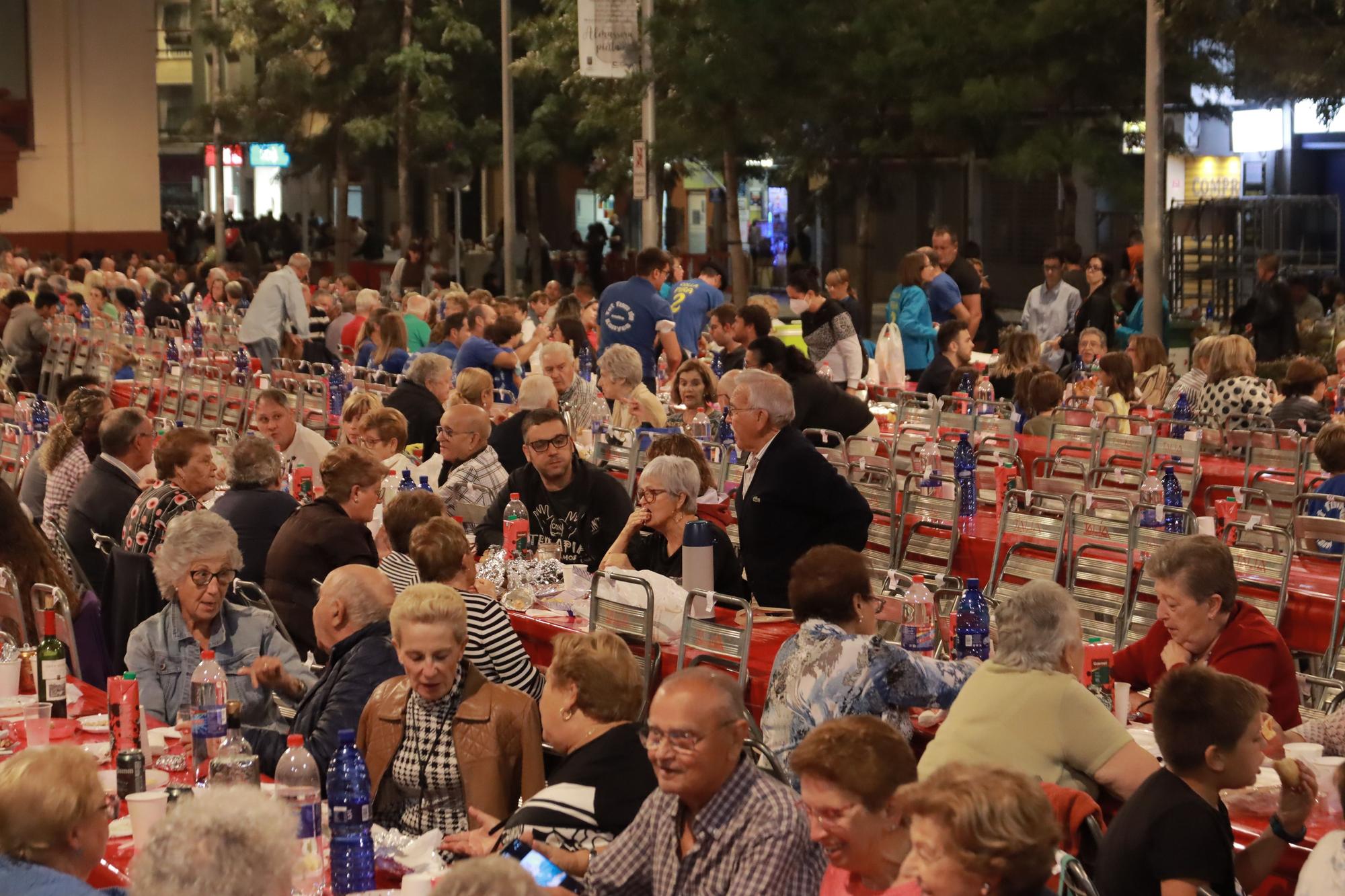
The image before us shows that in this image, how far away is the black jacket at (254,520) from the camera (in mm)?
8125

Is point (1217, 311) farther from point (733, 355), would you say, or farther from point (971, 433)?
point (971, 433)

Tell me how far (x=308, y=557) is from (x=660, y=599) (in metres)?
1.53

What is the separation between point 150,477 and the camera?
9594 millimetres

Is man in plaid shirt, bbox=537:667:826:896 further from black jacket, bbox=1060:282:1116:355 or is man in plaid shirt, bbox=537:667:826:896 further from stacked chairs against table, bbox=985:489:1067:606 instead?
black jacket, bbox=1060:282:1116:355

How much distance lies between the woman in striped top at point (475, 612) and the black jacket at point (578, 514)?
187 centimetres

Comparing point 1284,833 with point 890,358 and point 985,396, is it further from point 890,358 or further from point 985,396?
point 890,358

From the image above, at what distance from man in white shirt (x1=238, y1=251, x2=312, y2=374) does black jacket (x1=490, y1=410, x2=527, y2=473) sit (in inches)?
331

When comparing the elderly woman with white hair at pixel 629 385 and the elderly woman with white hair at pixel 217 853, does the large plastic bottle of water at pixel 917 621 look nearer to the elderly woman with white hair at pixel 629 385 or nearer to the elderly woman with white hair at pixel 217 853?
the elderly woman with white hair at pixel 217 853

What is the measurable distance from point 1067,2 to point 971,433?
9523mm

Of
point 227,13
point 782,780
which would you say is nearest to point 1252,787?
point 782,780

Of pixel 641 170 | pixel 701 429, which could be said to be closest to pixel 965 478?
pixel 701 429

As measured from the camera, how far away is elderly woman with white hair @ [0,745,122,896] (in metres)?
3.90

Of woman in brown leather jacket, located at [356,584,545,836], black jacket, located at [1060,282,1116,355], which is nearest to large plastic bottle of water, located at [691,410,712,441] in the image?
black jacket, located at [1060,282,1116,355]

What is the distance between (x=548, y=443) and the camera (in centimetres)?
827
